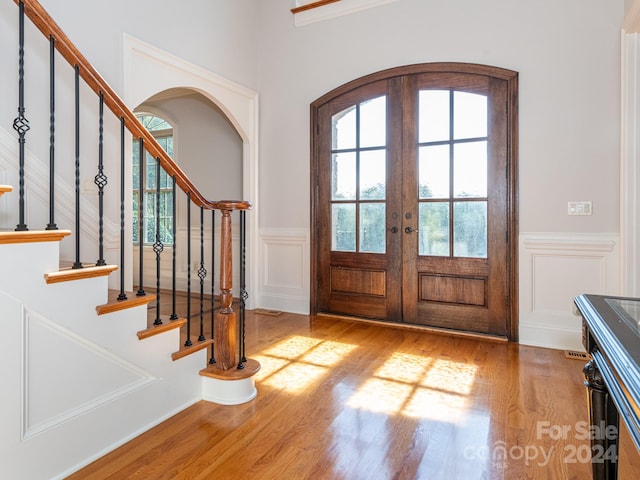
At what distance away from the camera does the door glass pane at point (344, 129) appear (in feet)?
13.1

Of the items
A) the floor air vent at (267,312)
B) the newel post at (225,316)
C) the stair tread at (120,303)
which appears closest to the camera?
the stair tread at (120,303)

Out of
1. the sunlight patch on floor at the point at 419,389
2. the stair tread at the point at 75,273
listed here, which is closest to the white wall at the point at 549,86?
the sunlight patch on floor at the point at 419,389

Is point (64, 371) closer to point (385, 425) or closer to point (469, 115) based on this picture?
point (385, 425)

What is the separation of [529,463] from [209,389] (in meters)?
1.60

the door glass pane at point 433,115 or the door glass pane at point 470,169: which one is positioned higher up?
the door glass pane at point 433,115

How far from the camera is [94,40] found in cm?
281

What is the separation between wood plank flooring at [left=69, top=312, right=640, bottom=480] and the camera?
5.34ft

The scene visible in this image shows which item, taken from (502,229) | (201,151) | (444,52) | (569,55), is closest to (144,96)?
(201,151)

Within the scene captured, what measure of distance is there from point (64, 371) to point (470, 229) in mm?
3071

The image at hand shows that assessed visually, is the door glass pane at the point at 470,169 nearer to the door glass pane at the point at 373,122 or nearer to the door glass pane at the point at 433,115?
the door glass pane at the point at 433,115

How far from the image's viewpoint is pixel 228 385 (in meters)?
2.19

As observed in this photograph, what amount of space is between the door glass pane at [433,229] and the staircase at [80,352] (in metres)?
1.96

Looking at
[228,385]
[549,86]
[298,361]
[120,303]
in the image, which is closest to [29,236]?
[120,303]

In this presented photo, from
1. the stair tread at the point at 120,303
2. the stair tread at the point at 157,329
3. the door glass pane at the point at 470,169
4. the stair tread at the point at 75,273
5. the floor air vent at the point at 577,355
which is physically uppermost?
the door glass pane at the point at 470,169
